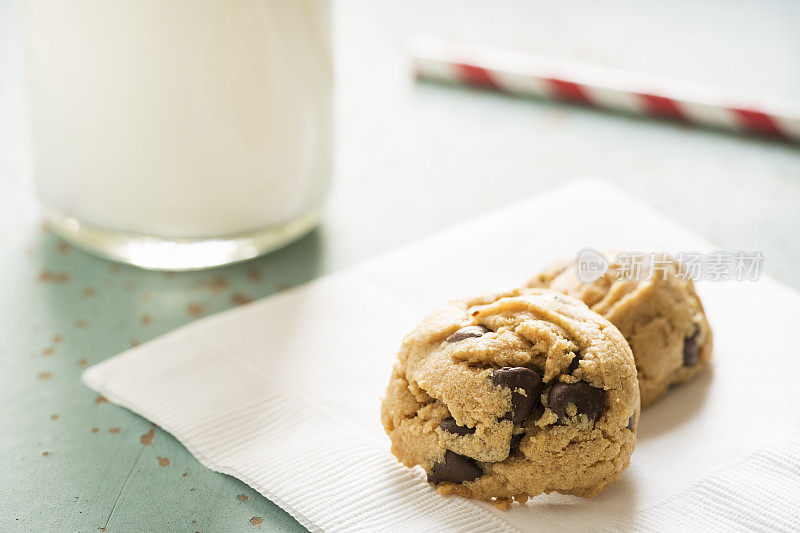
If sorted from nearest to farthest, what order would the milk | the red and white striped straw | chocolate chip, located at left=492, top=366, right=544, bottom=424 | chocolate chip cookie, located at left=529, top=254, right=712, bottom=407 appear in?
chocolate chip, located at left=492, top=366, right=544, bottom=424 < chocolate chip cookie, located at left=529, top=254, right=712, bottom=407 < the milk < the red and white striped straw

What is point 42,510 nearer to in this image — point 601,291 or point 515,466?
point 515,466

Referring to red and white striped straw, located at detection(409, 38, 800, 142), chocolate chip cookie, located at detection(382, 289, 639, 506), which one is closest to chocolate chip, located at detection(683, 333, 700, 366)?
chocolate chip cookie, located at detection(382, 289, 639, 506)

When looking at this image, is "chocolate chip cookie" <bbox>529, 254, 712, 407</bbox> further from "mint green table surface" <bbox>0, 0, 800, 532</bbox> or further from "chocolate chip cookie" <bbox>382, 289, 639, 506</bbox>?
"mint green table surface" <bbox>0, 0, 800, 532</bbox>

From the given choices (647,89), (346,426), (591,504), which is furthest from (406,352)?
(647,89)

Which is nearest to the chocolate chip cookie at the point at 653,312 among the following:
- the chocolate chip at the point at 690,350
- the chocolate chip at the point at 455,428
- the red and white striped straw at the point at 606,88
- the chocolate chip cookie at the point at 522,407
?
the chocolate chip at the point at 690,350

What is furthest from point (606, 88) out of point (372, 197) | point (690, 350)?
point (690, 350)

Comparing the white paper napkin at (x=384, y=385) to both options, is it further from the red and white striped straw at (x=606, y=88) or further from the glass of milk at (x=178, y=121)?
the red and white striped straw at (x=606, y=88)
